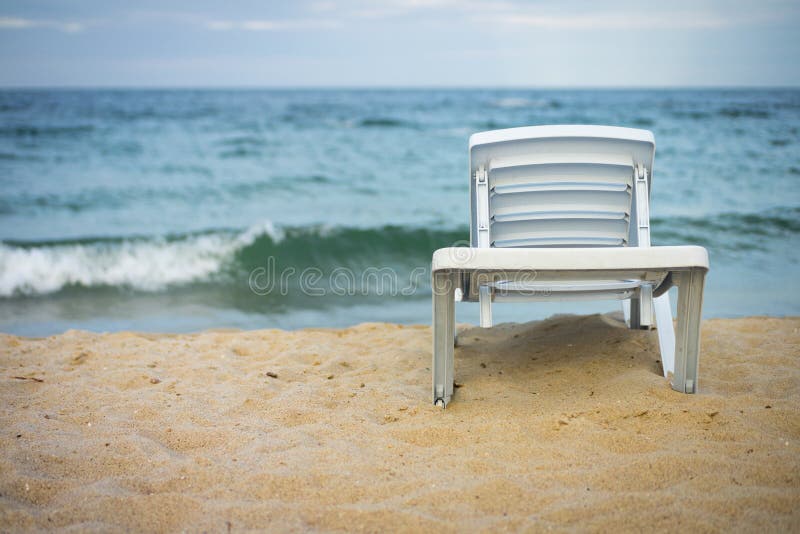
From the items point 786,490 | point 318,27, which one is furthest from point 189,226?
point 318,27

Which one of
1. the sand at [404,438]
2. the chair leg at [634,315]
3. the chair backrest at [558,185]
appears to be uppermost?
the chair backrest at [558,185]

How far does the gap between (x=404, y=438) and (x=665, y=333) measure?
1.56 meters

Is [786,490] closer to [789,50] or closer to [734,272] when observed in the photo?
[734,272]

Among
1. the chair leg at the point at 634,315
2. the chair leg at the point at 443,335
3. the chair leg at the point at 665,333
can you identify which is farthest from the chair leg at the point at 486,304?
the chair leg at the point at 634,315

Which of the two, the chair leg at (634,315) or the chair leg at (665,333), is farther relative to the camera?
the chair leg at (634,315)

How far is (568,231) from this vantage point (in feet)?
11.6

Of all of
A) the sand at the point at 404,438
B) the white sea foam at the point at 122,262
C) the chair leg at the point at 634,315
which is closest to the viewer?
the sand at the point at 404,438

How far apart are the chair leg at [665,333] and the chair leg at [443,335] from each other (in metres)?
1.15

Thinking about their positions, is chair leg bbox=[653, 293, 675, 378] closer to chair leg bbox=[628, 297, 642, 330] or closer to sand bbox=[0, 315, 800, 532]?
sand bbox=[0, 315, 800, 532]

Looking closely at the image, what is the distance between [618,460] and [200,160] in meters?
13.6

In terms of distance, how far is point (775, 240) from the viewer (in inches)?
338

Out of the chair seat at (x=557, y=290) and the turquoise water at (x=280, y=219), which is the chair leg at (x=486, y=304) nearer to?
the chair seat at (x=557, y=290)

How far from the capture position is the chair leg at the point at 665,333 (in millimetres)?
3287

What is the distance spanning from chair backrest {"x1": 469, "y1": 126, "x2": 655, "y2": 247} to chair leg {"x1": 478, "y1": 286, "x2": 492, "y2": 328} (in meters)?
0.36
